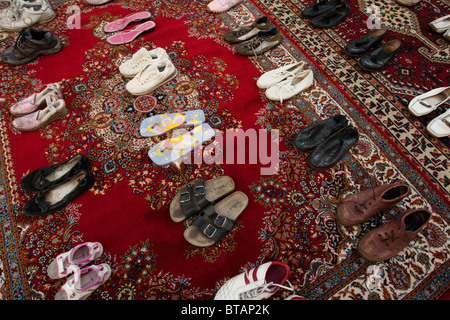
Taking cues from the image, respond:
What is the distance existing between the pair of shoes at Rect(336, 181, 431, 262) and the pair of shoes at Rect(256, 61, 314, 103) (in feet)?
3.34

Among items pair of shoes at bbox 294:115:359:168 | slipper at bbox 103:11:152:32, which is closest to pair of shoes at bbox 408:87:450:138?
pair of shoes at bbox 294:115:359:168

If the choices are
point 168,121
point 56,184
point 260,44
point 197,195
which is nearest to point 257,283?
point 197,195

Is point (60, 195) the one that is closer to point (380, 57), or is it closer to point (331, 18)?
point (380, 57)

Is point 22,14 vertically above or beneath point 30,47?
above

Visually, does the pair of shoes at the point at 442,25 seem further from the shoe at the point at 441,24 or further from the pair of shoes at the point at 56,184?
the pair of shoes at the point at 56,184

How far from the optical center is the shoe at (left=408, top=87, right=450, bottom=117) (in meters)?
2.19

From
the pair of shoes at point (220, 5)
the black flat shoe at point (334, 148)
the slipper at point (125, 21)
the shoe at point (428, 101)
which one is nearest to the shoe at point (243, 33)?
the pair of shoes at point (220, 5)

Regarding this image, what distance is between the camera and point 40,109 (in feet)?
7.85

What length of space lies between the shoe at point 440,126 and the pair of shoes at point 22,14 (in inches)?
152

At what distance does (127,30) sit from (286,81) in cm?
178

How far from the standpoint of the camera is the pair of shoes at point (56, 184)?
6.16 feet
